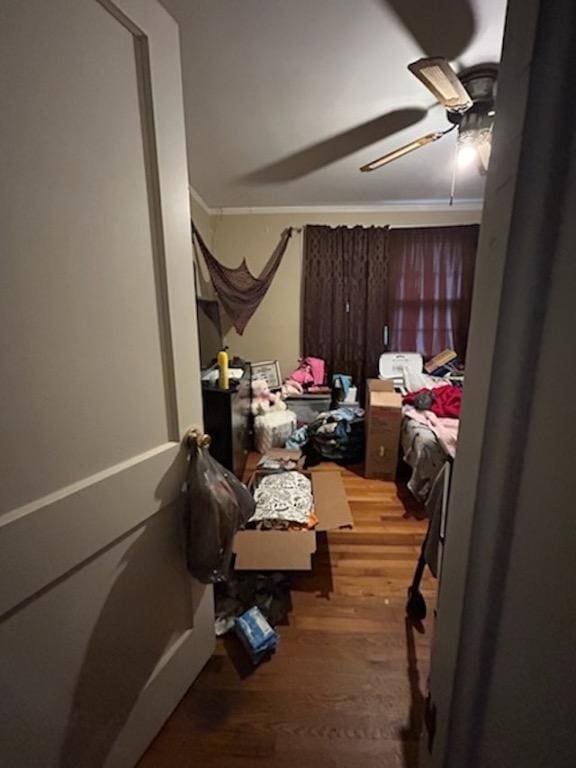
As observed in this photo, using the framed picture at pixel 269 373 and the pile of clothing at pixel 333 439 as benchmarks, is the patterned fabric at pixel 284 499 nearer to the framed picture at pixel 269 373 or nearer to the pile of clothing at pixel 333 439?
the pile of clothing at pixel 333 439

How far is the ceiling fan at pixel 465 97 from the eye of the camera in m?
1.27

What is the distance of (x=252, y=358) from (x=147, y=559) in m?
2.92

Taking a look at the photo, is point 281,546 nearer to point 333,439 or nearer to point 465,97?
point 333,439

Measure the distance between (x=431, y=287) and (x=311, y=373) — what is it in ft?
Answer: 5.13

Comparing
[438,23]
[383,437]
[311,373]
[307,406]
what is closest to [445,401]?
[383,437]

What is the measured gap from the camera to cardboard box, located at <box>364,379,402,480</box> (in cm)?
267

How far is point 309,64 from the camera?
1.46 m

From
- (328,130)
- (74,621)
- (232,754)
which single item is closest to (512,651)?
(74,621)

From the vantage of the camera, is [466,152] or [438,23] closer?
[438,23]

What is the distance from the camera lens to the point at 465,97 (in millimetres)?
1491

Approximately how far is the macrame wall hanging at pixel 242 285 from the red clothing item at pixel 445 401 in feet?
5.92

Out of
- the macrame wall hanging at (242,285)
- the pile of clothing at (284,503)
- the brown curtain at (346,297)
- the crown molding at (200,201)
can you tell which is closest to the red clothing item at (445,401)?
the brown curtain at (346,297)

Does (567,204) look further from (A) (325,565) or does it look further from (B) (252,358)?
(B) (252,358)

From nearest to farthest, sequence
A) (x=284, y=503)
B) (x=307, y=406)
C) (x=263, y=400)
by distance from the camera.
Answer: (x=284, y=503) → (x=263, y=400) → (x=307, y=406)
